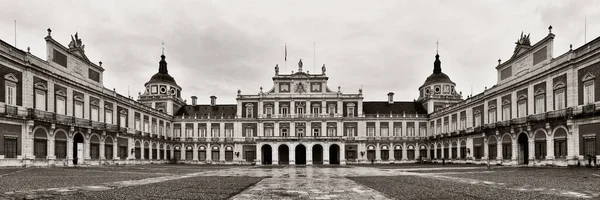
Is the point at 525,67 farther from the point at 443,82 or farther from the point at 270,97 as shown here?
the point at 270,97

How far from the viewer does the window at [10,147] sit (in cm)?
3027

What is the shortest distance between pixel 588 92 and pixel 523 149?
10589 mm

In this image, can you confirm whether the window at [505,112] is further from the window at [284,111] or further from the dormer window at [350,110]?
the window at [284,111]

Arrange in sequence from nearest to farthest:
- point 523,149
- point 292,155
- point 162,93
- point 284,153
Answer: point 523,149 → point 292,155 → point 284,153 → point 162,93

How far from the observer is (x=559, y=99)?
34156mm

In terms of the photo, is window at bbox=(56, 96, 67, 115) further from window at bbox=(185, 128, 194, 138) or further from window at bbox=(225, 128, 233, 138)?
window at bbox=(225, 128, 233, 138)

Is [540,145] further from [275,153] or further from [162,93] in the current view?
[162,93]

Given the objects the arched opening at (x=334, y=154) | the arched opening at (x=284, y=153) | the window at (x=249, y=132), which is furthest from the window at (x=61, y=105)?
the arched opening at (x=334, y=154)

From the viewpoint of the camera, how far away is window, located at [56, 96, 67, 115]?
36594 millimetres

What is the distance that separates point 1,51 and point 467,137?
149 feet

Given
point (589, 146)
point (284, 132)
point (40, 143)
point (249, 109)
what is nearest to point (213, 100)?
point (249, 109)

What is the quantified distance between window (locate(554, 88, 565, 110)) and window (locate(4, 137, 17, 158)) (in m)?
40.1

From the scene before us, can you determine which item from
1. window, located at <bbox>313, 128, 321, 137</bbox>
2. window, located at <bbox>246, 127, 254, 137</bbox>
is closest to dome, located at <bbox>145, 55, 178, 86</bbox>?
window, located at <bbox>246, 127, 254, 137</bbox>

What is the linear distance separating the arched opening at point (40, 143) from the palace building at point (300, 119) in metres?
0.08
